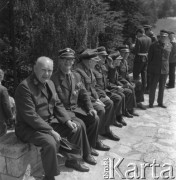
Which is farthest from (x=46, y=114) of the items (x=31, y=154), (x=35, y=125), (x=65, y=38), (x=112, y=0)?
(x=112, y=0)

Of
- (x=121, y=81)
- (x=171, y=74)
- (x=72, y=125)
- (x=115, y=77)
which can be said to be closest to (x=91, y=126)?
(x=72, y=125)

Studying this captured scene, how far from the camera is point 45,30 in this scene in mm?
8164

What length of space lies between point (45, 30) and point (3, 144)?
536cm

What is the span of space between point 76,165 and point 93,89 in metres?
1.56

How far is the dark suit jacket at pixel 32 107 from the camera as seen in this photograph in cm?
335

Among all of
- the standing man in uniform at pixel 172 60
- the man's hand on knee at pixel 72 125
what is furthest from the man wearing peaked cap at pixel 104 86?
the standing man in uniform at pixel 172 60

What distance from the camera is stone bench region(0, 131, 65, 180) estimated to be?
3.35 meters

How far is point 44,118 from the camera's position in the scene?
3.62 meters

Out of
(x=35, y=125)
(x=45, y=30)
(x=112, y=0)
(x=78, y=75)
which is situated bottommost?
(x=35, y=125)

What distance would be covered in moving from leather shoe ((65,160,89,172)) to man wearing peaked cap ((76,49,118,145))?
2.61 feet

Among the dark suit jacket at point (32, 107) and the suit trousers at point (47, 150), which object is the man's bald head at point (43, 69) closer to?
the dark suit jacket at point (32, 107)

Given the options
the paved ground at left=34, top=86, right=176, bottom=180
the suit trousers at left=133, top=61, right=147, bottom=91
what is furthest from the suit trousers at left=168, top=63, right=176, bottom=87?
the paved ground at left=34, top=86, right=176, bottom=180

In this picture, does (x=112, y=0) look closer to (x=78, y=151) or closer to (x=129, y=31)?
(x=129, y=31)

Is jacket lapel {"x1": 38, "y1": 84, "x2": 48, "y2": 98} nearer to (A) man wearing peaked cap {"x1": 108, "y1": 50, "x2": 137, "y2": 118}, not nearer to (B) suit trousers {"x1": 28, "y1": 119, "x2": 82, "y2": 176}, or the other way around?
(B) suit trousers {"x1": 28, "y1": 119, "x2": 82, "y2": 176}
